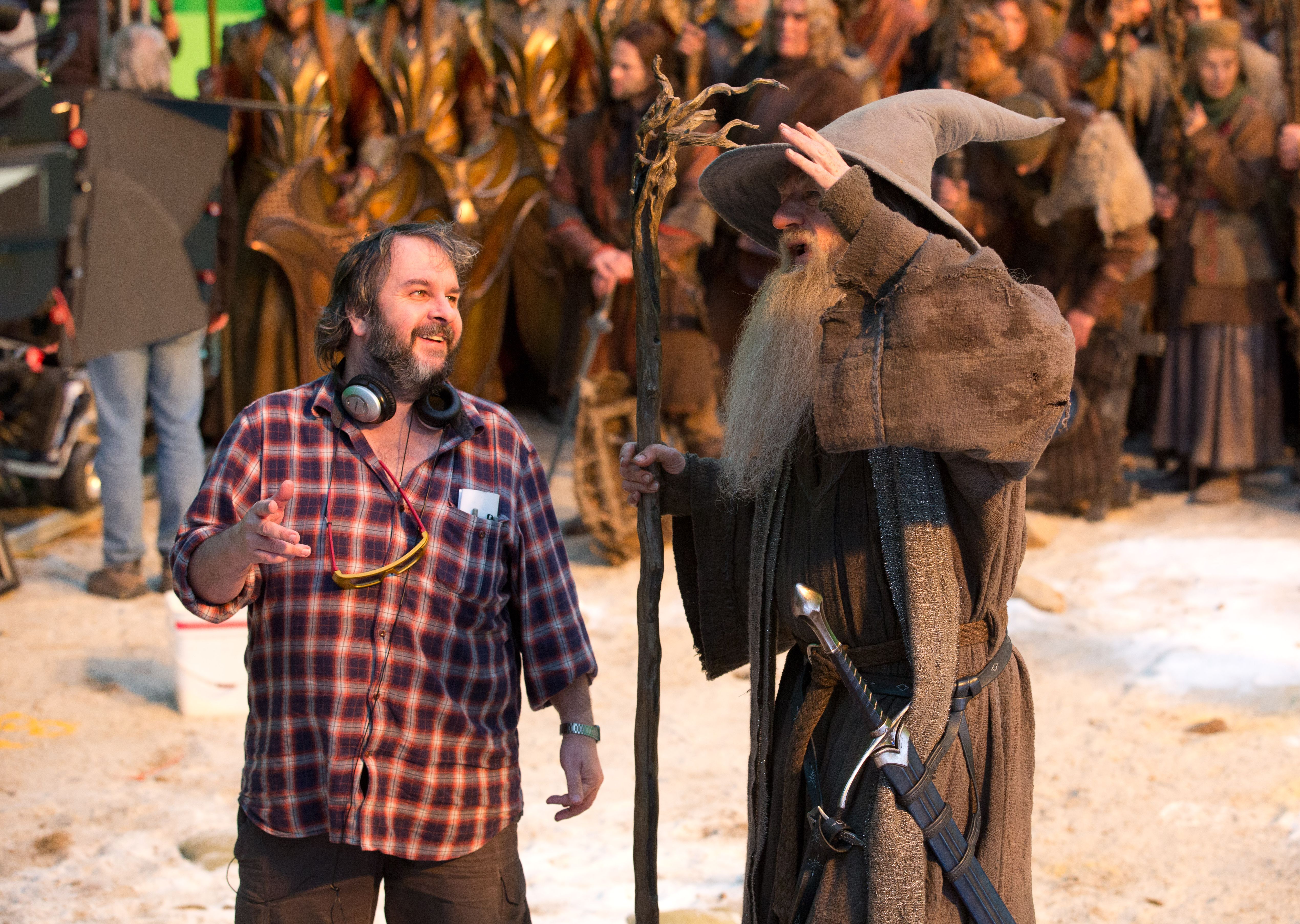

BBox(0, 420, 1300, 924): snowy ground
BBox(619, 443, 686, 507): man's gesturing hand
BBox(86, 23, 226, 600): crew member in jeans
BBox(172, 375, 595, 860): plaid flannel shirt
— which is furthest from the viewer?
BBox(86, 23, 226, 600): crew member in jeans

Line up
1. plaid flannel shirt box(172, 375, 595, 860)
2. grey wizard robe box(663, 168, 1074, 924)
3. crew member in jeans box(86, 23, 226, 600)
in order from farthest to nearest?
crew member in jeans box(86, 23, 226, 600)
plaid flannel shirt box(172, 375, 595, 860)
grey wizard robe box(663, 168, 1074, 924)

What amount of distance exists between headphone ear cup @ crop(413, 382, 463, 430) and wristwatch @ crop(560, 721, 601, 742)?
0.59 meters

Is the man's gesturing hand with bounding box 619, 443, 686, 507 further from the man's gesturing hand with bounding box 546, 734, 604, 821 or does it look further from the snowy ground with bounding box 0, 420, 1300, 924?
the snowy ground with bounding box 0, 420, 1300, 924

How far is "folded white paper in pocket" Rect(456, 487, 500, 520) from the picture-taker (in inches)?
93.0

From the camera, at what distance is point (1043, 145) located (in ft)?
21.1

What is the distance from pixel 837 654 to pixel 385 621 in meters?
0.76

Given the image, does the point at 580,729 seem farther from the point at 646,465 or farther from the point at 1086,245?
the point at 1086,245

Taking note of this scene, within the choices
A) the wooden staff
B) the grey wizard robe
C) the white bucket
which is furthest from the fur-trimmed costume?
the grey wizard robe

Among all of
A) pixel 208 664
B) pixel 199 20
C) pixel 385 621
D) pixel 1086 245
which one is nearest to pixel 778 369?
pixel 385 621

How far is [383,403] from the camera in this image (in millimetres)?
2295

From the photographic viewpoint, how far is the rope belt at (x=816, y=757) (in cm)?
213

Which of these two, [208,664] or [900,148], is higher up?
[900,148]

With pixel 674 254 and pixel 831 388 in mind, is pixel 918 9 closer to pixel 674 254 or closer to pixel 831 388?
pixel 674 254

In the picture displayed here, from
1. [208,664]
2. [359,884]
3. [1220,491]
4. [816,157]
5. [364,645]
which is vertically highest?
[816,157]
